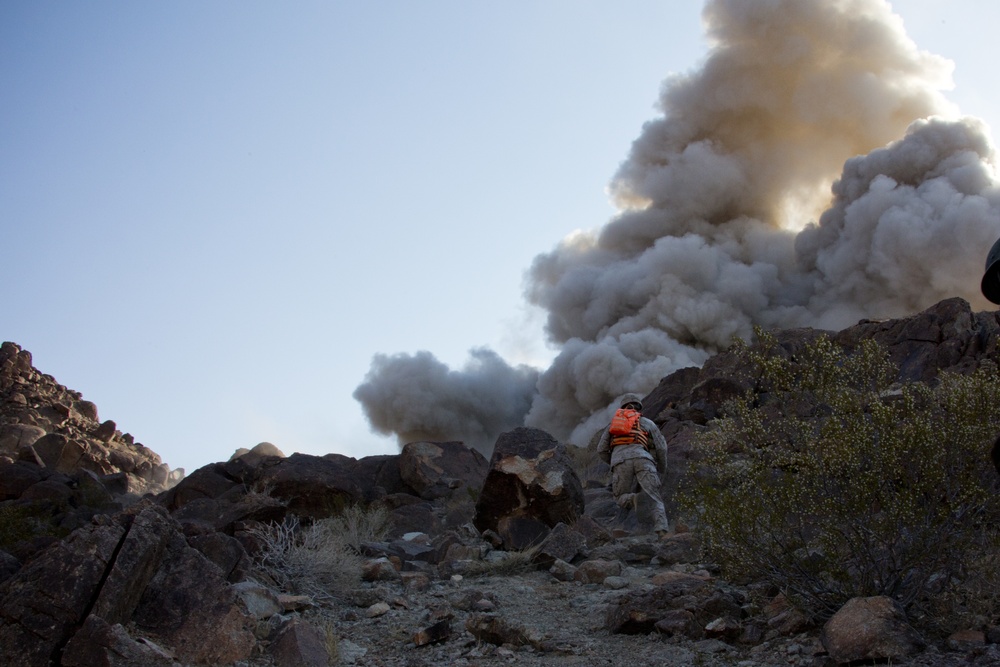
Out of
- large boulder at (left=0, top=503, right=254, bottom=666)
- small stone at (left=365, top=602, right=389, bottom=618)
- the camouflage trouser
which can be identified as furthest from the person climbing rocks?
large boulder at (left=0, top=503, right=254, bottom=666)

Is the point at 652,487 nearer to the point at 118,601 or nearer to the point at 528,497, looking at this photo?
the point at 528,497

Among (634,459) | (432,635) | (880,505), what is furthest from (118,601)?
(634,459)

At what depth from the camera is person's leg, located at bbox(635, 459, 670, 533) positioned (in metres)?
10.4

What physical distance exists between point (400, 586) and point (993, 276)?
607 centimetres

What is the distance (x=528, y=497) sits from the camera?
10367 millimetres

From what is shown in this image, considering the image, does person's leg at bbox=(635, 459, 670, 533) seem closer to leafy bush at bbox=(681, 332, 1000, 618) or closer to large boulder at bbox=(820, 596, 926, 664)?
leafy bush at bbox=(681, 332, 1000, 618)

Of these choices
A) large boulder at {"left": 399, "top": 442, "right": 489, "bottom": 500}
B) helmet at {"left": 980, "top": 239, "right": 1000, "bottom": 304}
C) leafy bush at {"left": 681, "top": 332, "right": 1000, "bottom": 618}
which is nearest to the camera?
helmet at {"left": 980, "top": 239, "right": 1000, "bottom": 304}

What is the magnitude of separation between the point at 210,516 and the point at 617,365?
855 inches

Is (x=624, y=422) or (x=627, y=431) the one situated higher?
(x=624, y=422)

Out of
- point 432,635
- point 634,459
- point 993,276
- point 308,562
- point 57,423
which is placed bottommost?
point 432,635

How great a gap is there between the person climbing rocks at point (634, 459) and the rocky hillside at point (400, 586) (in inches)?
12.3

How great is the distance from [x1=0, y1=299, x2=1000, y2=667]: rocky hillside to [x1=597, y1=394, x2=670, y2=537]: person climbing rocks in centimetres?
31

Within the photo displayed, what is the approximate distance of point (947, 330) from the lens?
17.5m

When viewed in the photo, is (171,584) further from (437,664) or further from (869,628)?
(869,628)
